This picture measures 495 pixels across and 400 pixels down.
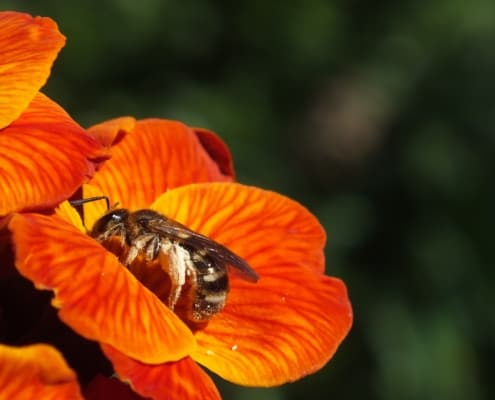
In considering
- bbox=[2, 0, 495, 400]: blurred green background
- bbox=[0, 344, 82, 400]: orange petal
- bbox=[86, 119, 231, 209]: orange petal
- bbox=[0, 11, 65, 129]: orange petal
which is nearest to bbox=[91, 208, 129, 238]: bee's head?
bbox=[86, 119, 231, 209]: orange petal

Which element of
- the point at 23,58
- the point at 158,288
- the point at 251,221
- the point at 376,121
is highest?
the point at 23,58

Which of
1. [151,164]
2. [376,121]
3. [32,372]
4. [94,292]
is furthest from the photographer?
[376,121]

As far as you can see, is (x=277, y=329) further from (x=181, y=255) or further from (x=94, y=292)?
(x=94, y=292)

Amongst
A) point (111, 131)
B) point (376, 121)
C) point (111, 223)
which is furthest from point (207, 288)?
point (376, 121)

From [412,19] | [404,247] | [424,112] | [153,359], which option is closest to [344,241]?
[404,247]

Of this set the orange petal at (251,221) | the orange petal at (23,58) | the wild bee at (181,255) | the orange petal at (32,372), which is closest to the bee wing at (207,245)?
the wild bee at (181,255)

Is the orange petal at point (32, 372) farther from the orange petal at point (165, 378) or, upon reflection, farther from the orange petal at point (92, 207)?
the orange petal at point (92, 207)

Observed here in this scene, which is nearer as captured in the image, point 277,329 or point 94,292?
point 94,292

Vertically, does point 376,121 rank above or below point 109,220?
below
